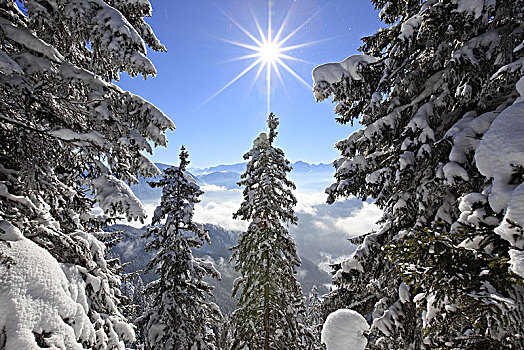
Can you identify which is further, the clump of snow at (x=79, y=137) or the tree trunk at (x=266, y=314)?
the tree trunk at (x=266, y=314)

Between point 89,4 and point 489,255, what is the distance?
6.76 meters

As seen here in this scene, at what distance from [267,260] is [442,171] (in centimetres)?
884

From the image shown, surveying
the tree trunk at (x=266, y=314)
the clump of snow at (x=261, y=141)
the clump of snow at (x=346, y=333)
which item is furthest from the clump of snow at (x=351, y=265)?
the clump of snow at (x=261, y=141)

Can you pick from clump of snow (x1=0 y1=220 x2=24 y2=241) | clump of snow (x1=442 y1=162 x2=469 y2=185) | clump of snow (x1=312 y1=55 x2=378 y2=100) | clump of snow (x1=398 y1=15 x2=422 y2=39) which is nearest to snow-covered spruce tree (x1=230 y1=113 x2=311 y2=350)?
clump of snow (x1=312 y1=55 x2=378 y2=100)

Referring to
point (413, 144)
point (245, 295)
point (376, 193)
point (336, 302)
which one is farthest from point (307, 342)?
point (413, 144)

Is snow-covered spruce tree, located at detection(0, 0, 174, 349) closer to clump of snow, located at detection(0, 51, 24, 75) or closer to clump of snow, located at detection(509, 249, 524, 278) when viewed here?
clump of snow, located at detection(0, 51, 24, 75)

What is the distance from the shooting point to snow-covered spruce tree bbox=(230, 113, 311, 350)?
38.9ft

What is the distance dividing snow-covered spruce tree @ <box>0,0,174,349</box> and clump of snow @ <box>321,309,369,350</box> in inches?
120

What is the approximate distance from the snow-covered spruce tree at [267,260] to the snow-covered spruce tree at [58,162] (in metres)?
7.06

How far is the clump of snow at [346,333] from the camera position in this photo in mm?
3305

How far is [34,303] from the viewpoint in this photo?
2736 mm

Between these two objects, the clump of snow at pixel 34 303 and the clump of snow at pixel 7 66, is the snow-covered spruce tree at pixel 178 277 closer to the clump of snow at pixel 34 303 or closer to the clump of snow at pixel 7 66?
the clump of snow at pixel 34 303

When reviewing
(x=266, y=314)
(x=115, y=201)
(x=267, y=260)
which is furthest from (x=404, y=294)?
(x=266, y=314)

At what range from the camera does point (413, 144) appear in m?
5.30
